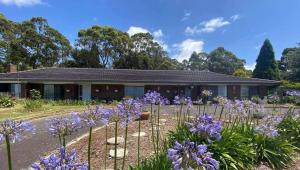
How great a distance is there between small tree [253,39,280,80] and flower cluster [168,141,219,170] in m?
53.3

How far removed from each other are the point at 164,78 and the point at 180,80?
83.4 inches

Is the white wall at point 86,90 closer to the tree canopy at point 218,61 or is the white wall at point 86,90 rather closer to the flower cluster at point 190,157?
the flower cluster at point 190,157

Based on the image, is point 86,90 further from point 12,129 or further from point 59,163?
point 59,163

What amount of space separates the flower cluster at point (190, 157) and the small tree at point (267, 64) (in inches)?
2100

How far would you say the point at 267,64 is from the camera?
5406 centimetres

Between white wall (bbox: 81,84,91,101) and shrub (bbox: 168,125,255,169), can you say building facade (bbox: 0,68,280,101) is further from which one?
shrub (bbox: 168,125,255,169)

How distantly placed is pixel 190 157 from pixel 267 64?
54.2 metres

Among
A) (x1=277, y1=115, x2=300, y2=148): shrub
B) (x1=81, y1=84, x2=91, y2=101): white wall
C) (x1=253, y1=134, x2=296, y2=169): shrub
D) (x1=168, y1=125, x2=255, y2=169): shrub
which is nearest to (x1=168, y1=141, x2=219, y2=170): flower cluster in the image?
(x1=168, y1=125, x2=255, y2=169): shrub

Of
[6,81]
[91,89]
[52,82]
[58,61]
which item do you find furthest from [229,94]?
[58,61]

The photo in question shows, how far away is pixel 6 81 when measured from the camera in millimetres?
36875

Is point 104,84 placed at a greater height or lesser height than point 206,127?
greater

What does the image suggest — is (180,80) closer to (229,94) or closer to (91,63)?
(229,94)

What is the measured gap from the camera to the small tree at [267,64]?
53531 mm

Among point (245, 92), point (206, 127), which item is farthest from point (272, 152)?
point (245, 92)
